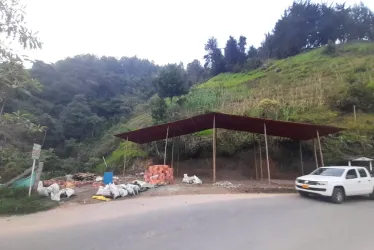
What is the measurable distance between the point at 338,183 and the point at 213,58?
45.7 meters

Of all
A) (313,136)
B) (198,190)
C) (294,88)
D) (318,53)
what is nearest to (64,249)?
(198,190)

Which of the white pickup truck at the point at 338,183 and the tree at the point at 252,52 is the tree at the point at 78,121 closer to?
the white pickup truck at the point at 338,183

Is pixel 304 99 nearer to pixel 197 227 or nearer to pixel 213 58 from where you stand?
pixel 197 227

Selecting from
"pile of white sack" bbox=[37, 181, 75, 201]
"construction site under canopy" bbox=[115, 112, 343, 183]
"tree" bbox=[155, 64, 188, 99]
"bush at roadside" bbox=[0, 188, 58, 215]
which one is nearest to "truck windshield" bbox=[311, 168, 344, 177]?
"construction site under canopy" bbox=[115, 112, 343, 183]

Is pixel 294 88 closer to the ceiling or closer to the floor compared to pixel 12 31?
closer to the ceiling

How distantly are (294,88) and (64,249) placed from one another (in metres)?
26.3

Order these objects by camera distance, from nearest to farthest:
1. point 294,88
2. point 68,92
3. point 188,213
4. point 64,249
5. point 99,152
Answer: point 64,249 → point 188,213 → point 99,152 → point 294,88 → point 68,92

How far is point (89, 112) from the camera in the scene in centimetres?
3538

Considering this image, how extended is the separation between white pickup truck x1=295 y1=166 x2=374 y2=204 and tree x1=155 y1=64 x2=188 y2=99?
18.8m

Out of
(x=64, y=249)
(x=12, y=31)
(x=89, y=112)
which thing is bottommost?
(x=64, y=249)

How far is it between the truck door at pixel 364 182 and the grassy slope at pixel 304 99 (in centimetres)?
558

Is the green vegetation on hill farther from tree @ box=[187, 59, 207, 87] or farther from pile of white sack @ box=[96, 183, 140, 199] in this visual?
pile of white sack @ box=[96, 183, 140, 199]

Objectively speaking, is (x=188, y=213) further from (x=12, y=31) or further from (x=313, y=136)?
(x=313, y=136)

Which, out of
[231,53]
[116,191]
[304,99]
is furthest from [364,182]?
[231,53]
